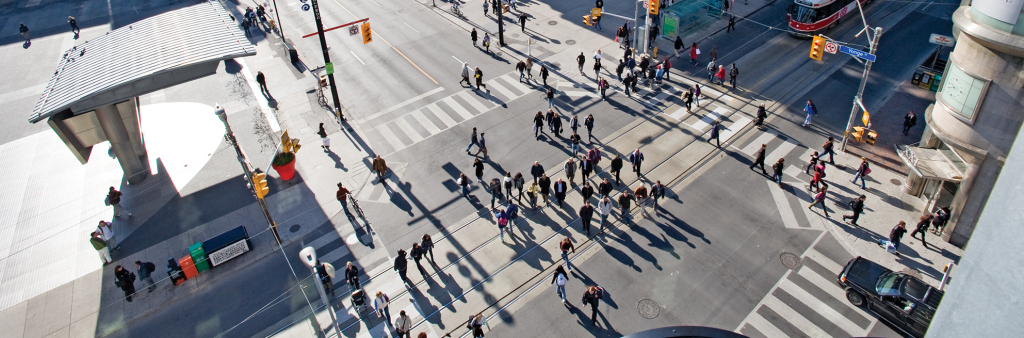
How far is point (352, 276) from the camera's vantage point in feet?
60.8

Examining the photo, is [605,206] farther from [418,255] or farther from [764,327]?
[418,255]

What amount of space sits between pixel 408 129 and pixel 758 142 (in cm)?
1597

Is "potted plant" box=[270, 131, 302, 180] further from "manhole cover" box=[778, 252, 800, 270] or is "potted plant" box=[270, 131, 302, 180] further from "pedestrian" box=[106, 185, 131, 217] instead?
"manhole cover" box=[778, 252, 800, 270]

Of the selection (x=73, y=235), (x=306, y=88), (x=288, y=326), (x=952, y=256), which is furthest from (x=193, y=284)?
(x=952, y=256)

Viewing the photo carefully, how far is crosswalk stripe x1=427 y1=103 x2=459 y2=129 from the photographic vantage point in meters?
28.2

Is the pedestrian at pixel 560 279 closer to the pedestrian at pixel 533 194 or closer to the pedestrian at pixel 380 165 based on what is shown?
the pedestrian at pixel 533 194

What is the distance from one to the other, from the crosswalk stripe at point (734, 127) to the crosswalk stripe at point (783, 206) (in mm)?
3731

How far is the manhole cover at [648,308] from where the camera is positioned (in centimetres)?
1777

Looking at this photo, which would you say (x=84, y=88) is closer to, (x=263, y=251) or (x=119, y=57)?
(x=119, y=57)

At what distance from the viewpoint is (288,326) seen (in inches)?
719

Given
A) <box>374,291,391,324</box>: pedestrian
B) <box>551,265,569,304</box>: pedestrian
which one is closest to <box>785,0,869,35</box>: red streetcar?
<box>551,265,569,304</box>: pedestrian

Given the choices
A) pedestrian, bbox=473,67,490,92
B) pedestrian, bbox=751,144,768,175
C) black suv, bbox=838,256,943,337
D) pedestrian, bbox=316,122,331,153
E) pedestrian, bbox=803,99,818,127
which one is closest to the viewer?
black suv, bbox=838,256,943,337

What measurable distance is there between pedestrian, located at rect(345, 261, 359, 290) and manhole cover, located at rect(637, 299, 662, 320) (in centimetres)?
895

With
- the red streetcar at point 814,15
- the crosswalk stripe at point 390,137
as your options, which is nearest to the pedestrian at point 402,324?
the crosswalk stripe at point 390,137
